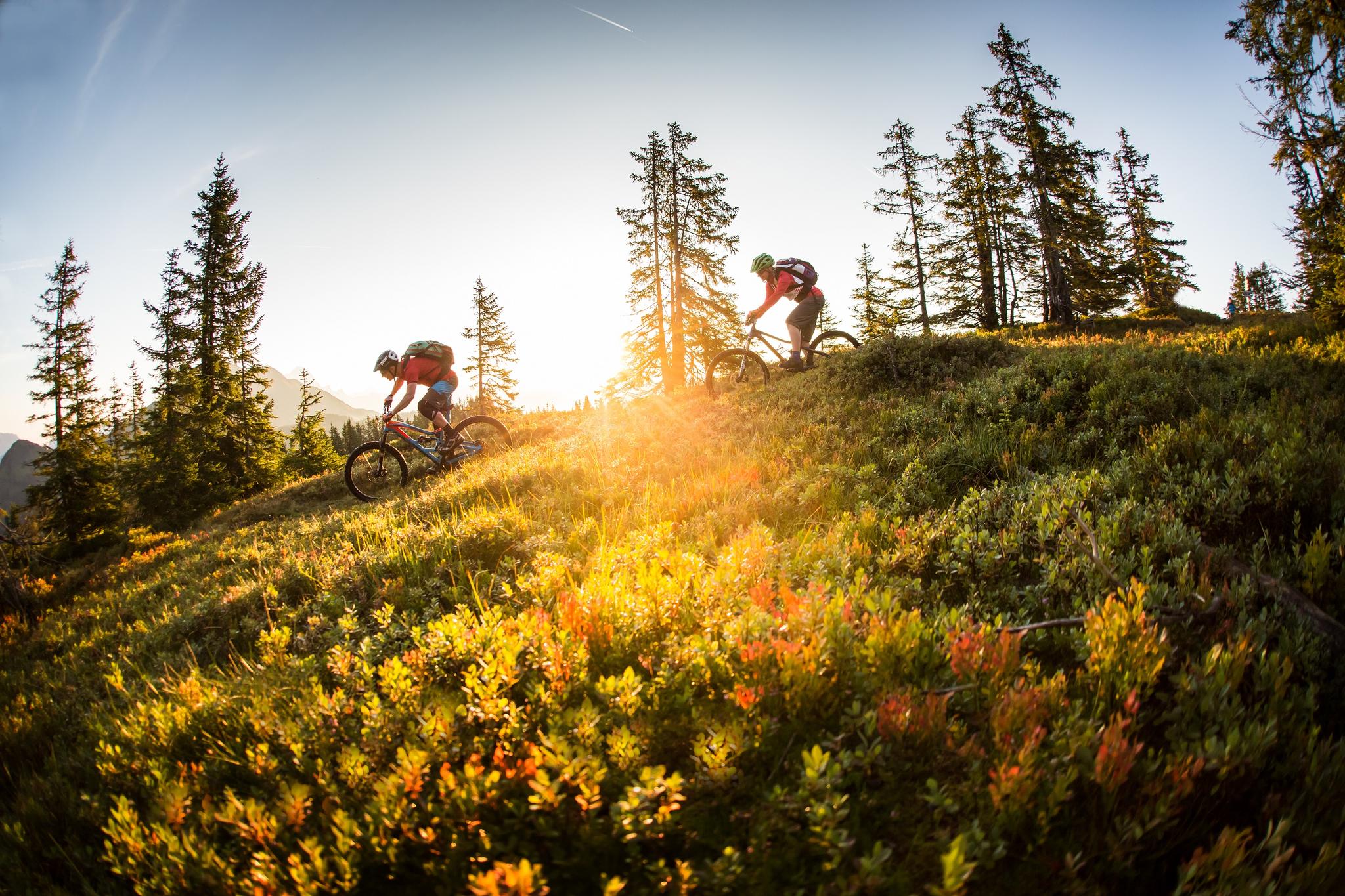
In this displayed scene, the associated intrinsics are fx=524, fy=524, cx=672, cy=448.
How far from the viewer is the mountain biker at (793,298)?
1051cm

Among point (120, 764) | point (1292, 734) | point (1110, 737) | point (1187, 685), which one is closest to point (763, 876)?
point (1110, 737)

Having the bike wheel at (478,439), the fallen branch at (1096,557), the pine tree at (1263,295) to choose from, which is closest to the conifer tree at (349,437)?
the bike wheel at (478,439)

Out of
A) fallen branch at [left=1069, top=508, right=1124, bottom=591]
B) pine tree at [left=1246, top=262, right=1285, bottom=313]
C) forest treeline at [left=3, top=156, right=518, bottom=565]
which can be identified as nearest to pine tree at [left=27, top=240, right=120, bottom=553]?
forest treeline at [left=3, top=156, right=518, bottom=565]

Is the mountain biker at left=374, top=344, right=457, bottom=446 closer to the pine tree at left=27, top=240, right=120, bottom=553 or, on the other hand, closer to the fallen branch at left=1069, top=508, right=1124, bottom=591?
the fallen branch at left=1069, top=508, right=1124, bottom=591

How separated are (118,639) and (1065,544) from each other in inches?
367

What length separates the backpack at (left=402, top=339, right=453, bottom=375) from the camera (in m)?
10.4

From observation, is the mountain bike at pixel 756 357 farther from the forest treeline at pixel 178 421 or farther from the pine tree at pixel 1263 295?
the pine tree at pixel 1263 295

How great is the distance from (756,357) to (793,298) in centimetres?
175

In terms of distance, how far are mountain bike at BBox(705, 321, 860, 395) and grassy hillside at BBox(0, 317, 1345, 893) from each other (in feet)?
21.8

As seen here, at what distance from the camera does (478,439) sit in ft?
42.1

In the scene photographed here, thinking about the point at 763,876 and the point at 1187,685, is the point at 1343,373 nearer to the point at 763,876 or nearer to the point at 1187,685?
the point at 1187,685

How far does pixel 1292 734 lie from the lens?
6.68 ft

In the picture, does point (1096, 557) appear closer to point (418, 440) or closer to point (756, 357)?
point (756, 357)

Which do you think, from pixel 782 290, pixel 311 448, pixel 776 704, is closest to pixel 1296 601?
pixel 776 704
